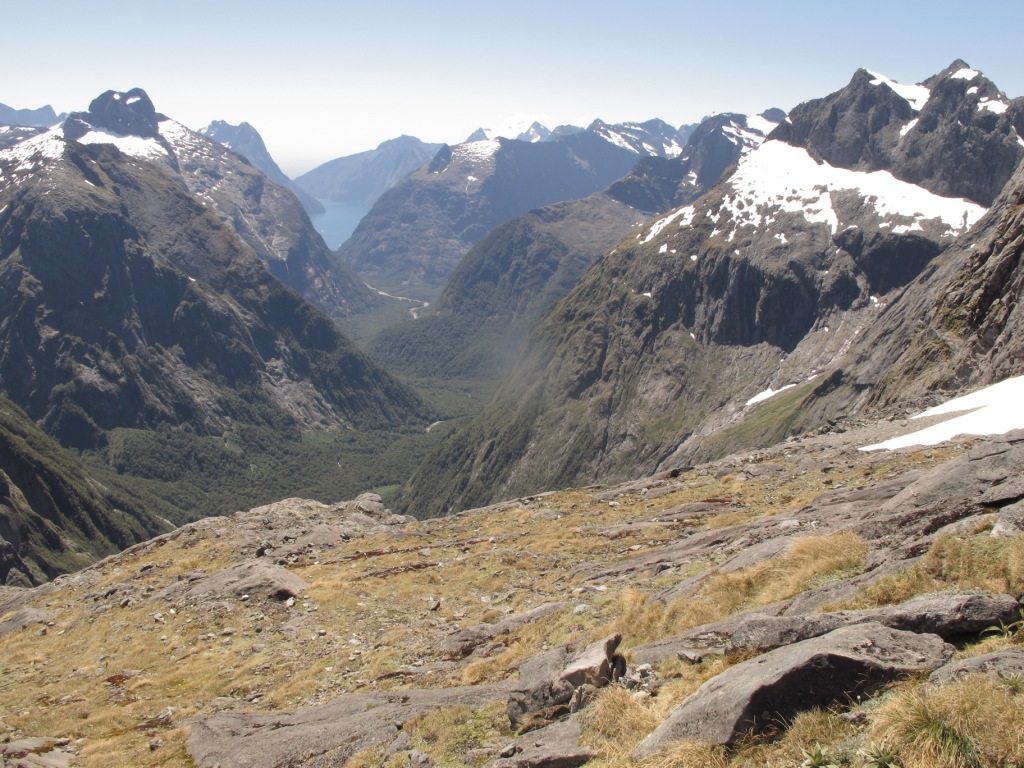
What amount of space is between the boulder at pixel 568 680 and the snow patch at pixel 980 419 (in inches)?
1332

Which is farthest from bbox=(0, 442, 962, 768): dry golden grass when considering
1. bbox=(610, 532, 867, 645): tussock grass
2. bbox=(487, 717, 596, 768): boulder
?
bbox=(487, 717, 596, 768): boulder

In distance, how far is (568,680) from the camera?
1650cm

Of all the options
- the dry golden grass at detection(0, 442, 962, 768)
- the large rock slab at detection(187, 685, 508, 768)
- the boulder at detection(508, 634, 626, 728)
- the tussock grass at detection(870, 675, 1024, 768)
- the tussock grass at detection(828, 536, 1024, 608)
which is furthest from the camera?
the dry golden grass at detection(0, 442, 962, 768)

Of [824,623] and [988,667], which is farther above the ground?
[988,667]

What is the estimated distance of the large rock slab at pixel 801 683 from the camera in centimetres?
1163

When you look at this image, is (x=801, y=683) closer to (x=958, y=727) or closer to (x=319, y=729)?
(x=958, y=727)

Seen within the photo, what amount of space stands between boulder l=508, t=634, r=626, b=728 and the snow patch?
111ft

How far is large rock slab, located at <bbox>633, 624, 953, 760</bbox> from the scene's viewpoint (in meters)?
11.6

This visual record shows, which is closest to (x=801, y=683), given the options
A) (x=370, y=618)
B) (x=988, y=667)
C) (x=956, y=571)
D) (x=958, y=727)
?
(x=958, y=727)

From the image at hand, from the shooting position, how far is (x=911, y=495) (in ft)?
69.3

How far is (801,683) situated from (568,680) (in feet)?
20.5

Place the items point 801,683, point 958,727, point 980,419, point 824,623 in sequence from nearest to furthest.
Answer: point 958,727 → point 801,683 → point 824,623 → point 980,419

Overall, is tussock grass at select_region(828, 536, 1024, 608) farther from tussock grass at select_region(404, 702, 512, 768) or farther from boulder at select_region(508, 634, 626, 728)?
tussock grass at select_region(404, 702, 512, 768)

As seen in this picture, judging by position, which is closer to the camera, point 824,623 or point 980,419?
point 824,623
